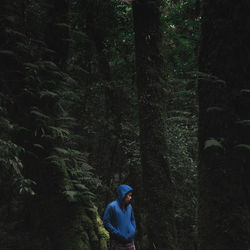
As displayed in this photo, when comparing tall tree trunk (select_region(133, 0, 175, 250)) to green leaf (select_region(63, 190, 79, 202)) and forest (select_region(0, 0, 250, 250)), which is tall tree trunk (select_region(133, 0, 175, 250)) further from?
green leaf (select_region(63, 190, 79, 202))

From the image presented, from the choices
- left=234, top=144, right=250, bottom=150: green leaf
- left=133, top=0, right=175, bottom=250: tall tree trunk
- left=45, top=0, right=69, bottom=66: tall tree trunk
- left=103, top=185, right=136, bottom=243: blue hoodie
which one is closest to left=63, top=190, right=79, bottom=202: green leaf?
left=103, top=185, right=136, bottom=243: blue hoodie

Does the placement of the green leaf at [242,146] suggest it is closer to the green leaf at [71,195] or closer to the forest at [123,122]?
the forest at [123,122]

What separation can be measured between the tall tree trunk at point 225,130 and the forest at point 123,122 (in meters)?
0.01

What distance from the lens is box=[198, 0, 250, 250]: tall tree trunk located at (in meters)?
3.97

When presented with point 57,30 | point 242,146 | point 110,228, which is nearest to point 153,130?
point 110,228

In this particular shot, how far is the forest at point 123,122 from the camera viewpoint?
407 cm

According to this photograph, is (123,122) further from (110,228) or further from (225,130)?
(225,130)

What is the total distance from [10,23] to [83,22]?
6.45 meters

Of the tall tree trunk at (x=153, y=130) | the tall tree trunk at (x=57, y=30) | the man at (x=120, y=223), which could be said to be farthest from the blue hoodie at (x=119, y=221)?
the tall tree trunk at (x=57, y=30)

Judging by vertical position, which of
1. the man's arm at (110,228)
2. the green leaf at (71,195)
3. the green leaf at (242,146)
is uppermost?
the green leaf at (242,146)

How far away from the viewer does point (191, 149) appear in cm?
1520

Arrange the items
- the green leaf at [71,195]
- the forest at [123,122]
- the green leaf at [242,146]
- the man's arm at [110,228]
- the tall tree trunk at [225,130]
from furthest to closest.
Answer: the green leaf at [71,195]
the man's arm at [110,228]
the forest at [123,122]
the tall tree trunk at [225,130]
the green leaf at [242,146]

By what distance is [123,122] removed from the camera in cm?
1519

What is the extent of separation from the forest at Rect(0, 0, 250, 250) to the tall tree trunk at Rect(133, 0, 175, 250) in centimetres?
3
